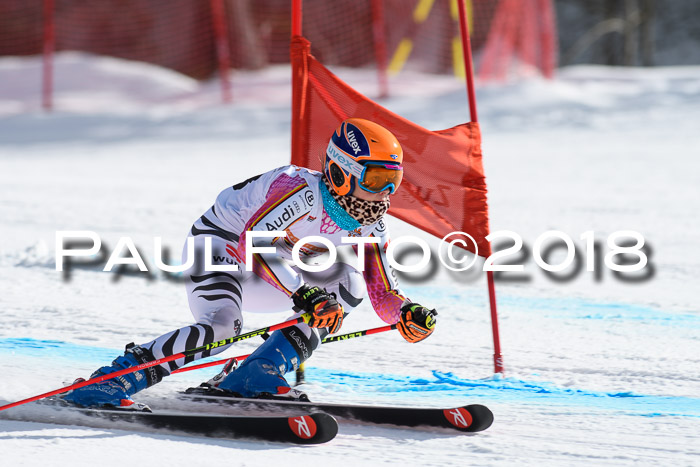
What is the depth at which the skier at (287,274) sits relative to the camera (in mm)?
3322

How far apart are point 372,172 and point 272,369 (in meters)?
0.85

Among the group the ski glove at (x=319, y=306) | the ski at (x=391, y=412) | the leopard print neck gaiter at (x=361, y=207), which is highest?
the leopard print neck gaiter at (x=361, y=207)

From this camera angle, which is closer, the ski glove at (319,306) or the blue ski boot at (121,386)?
the ski glove at (319,306)

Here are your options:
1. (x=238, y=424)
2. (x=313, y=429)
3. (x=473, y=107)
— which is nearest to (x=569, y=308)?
(x=473, y=107)

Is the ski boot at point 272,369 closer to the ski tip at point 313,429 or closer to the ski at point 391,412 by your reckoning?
the ski at point 391,412

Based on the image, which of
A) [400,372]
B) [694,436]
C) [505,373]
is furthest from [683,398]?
[400,372]

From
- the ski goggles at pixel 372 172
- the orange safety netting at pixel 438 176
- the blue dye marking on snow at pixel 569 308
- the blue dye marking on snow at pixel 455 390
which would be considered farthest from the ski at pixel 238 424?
the blue dye marking on snow at pixel 569 308

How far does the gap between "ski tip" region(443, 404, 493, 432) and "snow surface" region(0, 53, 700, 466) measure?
0.05m

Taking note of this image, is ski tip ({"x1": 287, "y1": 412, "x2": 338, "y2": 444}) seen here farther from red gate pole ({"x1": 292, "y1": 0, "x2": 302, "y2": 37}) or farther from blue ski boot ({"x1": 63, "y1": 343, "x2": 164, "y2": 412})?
red gate pole ({"x1": 292, "y1": 0, "x2": 302, "y2": 37})

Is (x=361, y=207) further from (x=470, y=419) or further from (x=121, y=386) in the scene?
(x=121, y=386)

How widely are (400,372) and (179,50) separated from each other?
13.0 m

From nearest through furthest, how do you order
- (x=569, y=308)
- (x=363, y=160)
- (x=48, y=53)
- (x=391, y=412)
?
(x=363, y=160) → (x=391, y=412) → (x=569, y=308) → (x=48, y=53)

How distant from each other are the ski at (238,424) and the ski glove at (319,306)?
327 mm

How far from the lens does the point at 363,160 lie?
329 cm
